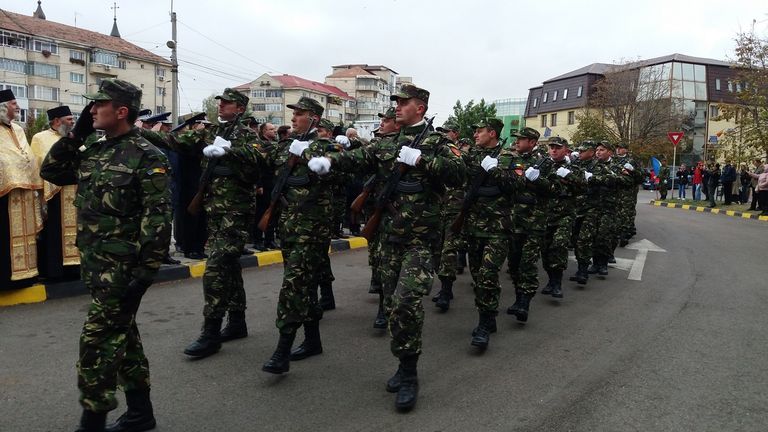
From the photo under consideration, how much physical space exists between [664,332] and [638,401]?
6.60ft

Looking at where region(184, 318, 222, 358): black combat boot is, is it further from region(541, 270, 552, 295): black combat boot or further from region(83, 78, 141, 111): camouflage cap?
region(541, 270, 552, 295): black combat boot

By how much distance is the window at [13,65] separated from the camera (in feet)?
152

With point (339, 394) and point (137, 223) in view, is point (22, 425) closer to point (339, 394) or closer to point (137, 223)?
point (137, 223)

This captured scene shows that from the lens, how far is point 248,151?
16.4 ft

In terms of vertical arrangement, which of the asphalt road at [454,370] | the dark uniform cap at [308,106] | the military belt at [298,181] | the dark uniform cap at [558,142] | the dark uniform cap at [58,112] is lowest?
the asphalt road at [454,370]

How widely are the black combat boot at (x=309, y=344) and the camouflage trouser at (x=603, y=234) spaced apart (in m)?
5.36

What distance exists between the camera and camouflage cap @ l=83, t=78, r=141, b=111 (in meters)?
3.37

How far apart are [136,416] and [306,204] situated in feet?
6.53

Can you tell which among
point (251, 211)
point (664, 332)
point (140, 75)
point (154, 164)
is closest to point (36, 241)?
point (251, 211)

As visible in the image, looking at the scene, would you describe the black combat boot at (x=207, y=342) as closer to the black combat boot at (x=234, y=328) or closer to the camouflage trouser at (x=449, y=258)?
the black combat boot at (x=234, y=328)

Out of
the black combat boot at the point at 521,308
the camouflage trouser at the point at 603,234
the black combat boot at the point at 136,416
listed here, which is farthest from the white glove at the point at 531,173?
the black combat boot at the point at 136,416

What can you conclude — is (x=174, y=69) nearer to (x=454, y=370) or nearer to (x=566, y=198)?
(x=566, y=198)

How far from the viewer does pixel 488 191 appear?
5.62 metres

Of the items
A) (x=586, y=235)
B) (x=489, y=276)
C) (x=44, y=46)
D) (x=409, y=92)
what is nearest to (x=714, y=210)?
(x=586, y=235)
